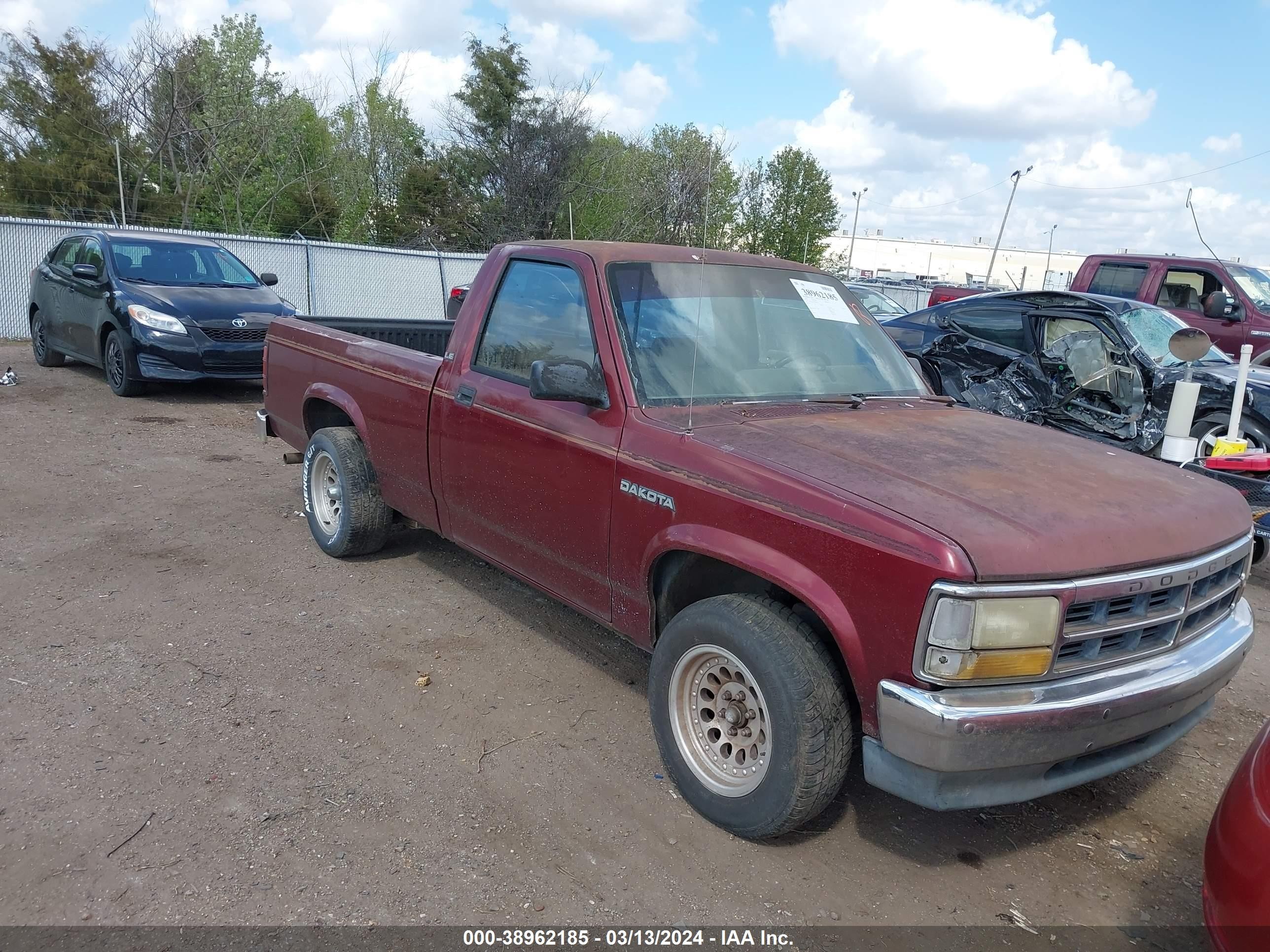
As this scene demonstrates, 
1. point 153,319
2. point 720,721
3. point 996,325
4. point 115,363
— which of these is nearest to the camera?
point 720,721

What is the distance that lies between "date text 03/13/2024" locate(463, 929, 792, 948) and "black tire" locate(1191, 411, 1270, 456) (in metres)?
6.10

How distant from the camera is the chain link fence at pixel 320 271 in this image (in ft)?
46.8

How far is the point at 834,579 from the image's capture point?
2656 mm

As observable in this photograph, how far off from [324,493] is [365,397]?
900mm

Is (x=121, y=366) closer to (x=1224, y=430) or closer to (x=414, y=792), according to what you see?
(x=414, y=792)

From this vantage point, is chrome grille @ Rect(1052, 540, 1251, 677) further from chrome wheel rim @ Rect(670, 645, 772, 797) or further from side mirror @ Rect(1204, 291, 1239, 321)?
side mirror @ Rect(1204, 291, 1239, 321)

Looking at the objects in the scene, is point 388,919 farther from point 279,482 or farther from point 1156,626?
point 279,482

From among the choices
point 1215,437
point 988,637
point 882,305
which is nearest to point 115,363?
point 988,637

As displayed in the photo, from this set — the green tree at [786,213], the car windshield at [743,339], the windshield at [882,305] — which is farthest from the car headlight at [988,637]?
the green tree at [786,213]

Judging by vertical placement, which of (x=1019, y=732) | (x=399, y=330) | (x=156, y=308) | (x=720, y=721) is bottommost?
(x=720, y=721)

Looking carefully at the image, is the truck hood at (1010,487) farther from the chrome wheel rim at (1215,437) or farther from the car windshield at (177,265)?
the car windshield at (177,265)

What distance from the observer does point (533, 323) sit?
407cm

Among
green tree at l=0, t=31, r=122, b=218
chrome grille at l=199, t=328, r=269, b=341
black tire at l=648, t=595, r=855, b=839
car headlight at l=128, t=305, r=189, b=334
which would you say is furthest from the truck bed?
green tree at l=0, t=31, r=122, b=218

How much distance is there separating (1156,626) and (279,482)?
6.22 m
